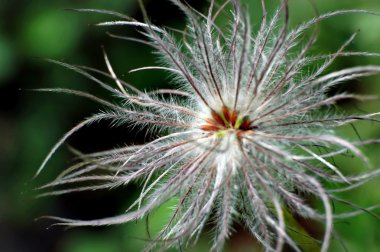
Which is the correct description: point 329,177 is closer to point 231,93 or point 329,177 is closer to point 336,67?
point 231,93

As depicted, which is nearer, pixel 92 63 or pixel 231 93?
pixel 231 93

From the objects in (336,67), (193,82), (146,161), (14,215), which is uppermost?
→ (336,67)

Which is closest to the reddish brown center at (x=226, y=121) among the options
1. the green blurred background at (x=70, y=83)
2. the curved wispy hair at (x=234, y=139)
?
the curved wispy hair at (x=234, y=139)

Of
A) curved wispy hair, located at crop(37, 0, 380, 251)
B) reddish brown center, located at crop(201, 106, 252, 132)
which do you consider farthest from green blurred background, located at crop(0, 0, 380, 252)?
reddish brown center, located at crop(201, 106, 252, 132)

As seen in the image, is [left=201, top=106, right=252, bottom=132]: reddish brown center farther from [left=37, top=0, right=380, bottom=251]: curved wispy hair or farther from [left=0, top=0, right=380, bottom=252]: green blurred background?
[left=0, top=0, right=380, bottom=252]: green blurred background

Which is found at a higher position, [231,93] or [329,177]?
[231,93]

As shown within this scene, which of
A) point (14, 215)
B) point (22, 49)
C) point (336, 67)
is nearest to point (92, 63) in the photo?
point (22, 49)

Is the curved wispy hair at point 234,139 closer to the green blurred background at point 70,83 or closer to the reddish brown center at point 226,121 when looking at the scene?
the reddish brown center at point 226,121
